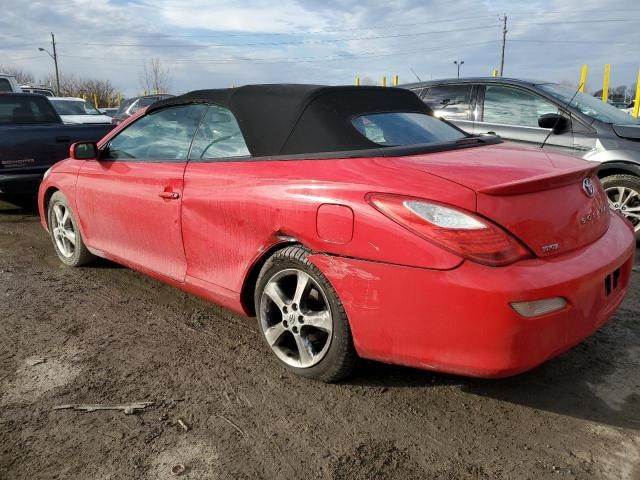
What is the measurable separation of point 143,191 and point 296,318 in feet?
4.94

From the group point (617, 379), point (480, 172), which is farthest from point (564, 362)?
point (480, 172)

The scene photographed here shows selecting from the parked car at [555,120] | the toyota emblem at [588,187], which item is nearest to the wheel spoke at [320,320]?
the toyota emblem at [588,187]

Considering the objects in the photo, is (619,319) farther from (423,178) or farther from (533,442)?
(423,178)

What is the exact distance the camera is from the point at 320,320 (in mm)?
2609

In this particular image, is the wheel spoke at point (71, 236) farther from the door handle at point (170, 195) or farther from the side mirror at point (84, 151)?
the door handle at point (170, 195)

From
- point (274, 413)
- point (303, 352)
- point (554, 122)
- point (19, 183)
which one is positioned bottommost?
point (274, 413)

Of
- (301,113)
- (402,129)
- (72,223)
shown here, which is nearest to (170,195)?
(301,113)

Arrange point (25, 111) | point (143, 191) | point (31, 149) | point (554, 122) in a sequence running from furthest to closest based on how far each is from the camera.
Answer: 1. point (25, 111)
2. point (31, 149)
3. point (554, 122)
4. point (143, 191)

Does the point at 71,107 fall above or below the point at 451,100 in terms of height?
above

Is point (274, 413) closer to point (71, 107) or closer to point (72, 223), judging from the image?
point (72, 223)

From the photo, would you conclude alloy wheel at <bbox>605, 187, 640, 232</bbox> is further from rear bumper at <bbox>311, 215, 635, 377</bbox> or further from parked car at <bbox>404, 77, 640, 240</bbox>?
rear bumper at <bbox>311, 215, 635, 377</bbox>

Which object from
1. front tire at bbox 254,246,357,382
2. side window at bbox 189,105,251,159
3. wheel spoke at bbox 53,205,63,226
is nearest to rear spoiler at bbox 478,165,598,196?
front tire at bbox 254,246,357,382

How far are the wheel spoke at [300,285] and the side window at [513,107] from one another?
4.04 m

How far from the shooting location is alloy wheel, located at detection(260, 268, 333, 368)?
263cm
